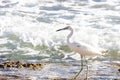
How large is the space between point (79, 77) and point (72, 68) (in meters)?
0.95

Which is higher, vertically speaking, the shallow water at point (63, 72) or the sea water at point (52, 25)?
the shallow water at point (63, 72)

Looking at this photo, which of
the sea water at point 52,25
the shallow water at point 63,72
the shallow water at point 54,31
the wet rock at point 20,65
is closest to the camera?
the shallow water at point 63,72

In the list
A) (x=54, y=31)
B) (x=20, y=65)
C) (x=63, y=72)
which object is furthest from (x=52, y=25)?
(x=63, y=72)

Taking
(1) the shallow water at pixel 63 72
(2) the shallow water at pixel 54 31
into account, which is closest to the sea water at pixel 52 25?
(2) the shallow water at pixel 54 31

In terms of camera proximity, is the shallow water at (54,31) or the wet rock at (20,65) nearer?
the wet rock at (20,65)

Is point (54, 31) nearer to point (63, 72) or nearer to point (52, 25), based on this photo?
point (52, 25)

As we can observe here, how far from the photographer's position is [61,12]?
20.6 metres

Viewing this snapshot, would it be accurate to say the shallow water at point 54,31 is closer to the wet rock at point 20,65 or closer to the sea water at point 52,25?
the sea water at point 52,25

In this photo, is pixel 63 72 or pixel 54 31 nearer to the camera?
pixel 63 72

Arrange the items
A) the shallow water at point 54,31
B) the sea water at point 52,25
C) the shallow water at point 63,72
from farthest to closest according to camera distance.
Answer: the sea water at point 52,25 < the shallow water at point 54,31 < the shallow water at point 63,72

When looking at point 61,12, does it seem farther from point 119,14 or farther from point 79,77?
point 79,77

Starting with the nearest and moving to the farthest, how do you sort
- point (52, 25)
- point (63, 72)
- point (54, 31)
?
1. point (63, 72)
2. point (54, 31)
3. point (52, 25)

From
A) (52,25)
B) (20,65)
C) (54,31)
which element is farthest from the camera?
(52,25)

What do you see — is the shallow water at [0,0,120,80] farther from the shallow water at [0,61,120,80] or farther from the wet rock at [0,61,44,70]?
the wet rock at [0,61,44,70]
